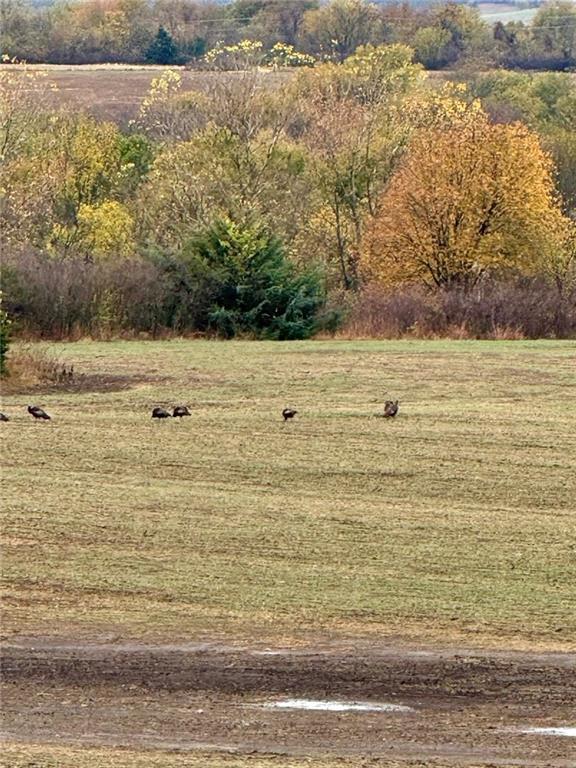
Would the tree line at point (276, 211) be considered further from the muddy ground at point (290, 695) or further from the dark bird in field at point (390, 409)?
the muddy ground at point (290, 695)

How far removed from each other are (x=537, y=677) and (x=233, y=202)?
1654 inches

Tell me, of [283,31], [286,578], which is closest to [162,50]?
[283,31]

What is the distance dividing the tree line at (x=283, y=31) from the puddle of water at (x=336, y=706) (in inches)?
3921

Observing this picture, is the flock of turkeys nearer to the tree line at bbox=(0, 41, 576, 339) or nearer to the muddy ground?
the muddy ground

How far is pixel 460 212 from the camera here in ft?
164

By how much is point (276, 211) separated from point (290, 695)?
49815 millimetres

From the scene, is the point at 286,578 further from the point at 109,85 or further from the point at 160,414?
the point at 109,85

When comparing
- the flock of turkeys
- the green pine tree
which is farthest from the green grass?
the green pine tree

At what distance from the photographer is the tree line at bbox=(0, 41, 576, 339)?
139ft

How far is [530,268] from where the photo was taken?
52469 mm

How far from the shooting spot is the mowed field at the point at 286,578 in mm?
9883

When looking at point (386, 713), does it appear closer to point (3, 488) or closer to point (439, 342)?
point (3, 488)

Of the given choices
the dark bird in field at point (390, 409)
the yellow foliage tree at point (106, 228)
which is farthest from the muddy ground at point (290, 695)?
the yellow foliage tree at point (106, 228)

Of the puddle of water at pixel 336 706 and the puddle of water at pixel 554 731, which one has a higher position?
the puddle of water at pixel 554 731
